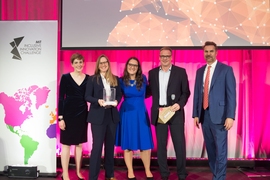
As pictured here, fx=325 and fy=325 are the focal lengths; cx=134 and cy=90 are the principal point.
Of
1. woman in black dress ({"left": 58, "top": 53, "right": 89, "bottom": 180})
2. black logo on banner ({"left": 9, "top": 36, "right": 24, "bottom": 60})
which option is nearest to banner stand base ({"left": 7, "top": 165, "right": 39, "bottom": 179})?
woman in black dress ({"left": 58, "top": 53, "right": 89, "bottom": 180})

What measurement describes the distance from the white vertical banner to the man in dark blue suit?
5.80 ft

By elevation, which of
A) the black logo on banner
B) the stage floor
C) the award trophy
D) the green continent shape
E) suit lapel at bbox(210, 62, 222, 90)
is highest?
the black logo on banner

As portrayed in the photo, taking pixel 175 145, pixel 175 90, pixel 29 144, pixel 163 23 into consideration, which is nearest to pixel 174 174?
pixel 175 145

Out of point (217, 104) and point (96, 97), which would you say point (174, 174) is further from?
point (96, 97)

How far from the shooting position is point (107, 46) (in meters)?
4.26

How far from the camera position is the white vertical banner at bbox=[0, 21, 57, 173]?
12.8ft

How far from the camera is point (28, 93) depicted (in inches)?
154

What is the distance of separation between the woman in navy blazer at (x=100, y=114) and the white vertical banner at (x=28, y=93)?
0.62 metres

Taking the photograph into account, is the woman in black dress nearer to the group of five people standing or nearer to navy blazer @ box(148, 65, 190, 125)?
the group of five people standing

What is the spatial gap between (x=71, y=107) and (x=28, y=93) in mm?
658

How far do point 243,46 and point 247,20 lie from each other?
33cm

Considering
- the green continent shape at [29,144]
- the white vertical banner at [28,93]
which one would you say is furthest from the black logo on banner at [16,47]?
the green continent shape at [29,144]

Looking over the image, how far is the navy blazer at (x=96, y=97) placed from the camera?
349cm

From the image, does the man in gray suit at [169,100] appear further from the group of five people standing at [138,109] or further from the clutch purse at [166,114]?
the clutch purse at [166,114]
